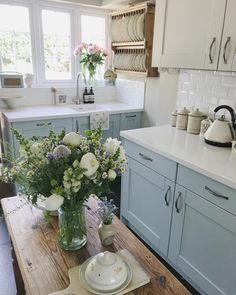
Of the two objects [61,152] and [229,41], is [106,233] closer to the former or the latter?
[61,152]

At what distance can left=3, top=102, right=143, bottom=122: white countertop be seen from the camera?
98.7 inches

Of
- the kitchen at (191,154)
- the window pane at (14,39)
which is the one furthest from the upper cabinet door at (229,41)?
the window pane at (14,39)

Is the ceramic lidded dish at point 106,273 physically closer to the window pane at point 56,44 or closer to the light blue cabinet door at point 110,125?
the light blue cabinet door at point 110,125

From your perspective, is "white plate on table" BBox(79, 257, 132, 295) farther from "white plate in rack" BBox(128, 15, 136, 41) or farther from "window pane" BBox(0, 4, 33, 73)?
"window pane" BBox(0, 4, 33, 73)

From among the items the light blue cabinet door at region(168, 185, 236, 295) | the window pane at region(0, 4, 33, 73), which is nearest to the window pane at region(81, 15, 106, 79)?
the window pane at region(0, 4, 33, 73)

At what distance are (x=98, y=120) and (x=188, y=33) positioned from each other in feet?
4.50

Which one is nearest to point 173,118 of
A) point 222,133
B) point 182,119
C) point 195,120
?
point 182,119

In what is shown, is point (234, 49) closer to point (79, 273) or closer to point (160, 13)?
point (160, 13)

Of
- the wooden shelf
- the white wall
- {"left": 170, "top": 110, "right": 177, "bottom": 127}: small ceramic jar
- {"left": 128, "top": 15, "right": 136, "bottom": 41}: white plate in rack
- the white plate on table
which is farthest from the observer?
{"left": 128, "top": 15, "right": 136, "bottom": 41}: white plate in rack

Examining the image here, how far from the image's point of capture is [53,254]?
1.06 meters

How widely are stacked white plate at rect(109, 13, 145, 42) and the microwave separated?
123 cm

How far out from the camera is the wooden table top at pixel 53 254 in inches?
36.7

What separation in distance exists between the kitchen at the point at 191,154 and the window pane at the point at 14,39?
0.91 m

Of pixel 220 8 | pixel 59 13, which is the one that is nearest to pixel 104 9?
pixel 59 13
